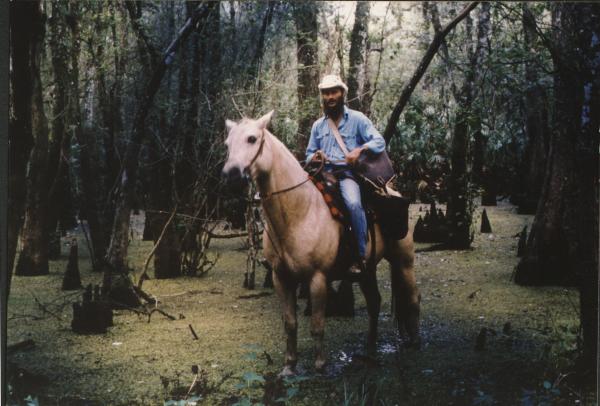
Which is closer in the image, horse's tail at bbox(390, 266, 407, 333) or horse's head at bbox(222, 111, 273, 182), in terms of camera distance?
horse's head at bbox(222, 111, 273, 182)

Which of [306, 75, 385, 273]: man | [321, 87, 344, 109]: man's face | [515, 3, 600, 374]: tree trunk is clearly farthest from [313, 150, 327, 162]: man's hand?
[515, 3, 600, 374]: tree trunk

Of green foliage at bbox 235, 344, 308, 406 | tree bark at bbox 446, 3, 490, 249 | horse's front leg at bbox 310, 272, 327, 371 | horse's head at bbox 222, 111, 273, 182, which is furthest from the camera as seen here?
tree bark at bbox 446, 3, 490, 249

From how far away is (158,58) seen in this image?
5457mm

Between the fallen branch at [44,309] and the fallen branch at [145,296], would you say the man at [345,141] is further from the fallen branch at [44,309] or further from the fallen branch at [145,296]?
the fallen branch at [44,309]

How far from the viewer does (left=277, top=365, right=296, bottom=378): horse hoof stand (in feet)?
14.8

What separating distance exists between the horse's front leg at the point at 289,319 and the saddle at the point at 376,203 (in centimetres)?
65

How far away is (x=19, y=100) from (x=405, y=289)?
328 cm

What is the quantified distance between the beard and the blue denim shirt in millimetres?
40

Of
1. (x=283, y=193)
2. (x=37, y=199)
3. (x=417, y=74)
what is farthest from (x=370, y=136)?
(x=37, y=199)

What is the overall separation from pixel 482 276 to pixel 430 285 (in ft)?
1.37

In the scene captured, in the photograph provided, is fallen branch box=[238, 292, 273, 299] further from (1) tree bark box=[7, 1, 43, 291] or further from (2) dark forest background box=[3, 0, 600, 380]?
(1) tree bark box=[7, 1, 43, 291]

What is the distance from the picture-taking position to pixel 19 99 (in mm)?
4699

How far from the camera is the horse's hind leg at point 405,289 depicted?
16.0 ft

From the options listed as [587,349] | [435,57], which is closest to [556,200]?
[587,349]
